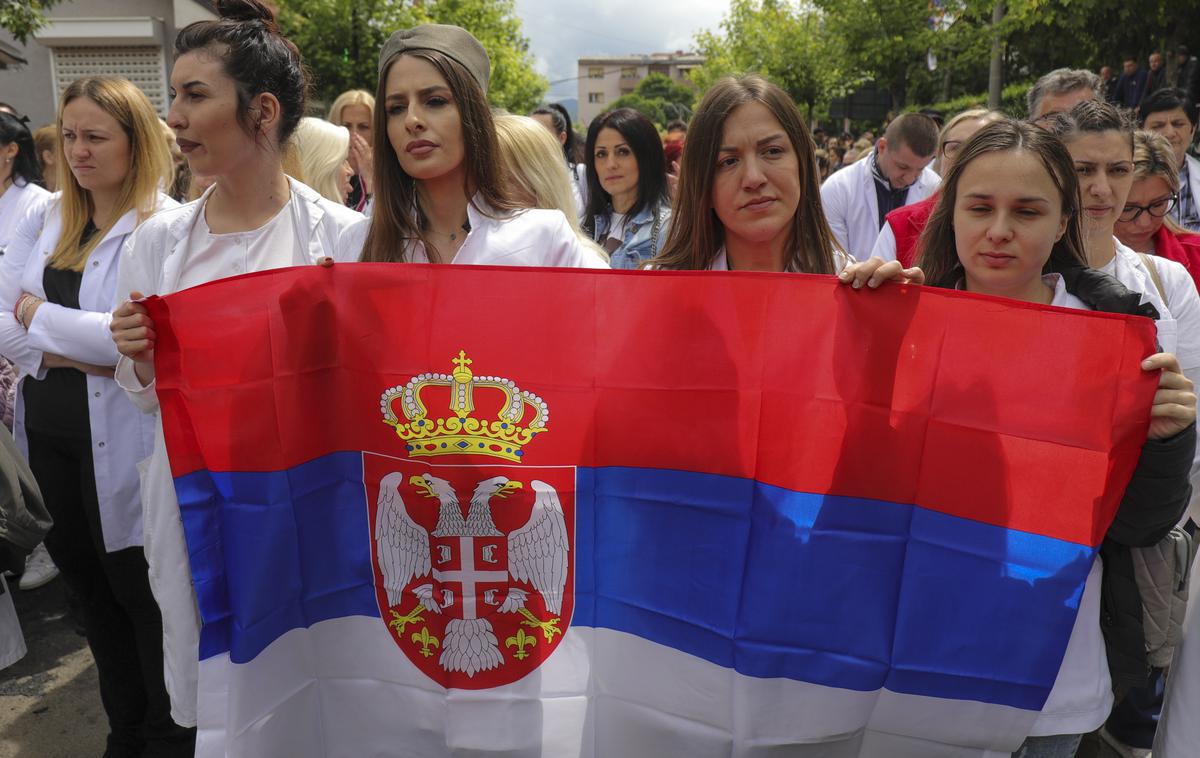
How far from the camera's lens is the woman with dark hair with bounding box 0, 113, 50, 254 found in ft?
16.2

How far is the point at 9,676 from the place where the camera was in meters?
4.15

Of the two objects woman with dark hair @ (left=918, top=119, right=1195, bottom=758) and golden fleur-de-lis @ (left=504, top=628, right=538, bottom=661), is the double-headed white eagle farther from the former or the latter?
woman with dark hair @ (left=918, top=119, right=1195, bottom=758)

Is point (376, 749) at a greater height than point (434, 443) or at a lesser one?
lesser

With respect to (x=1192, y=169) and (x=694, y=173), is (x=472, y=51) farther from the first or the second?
(x=1192, y=169)

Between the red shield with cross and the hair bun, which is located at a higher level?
the hair bun

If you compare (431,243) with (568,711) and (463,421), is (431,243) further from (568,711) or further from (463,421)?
(568,711)

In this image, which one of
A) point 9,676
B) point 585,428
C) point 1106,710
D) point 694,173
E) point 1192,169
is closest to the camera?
point 1106,710

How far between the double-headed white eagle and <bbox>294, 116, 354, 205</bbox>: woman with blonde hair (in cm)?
293

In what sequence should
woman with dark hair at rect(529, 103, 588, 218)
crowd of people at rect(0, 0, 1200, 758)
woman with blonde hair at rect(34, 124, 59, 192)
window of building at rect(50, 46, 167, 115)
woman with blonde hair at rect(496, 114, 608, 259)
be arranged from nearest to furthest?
crowd of people at rect(0, 0, 1200, 758), woman with blonde hair at rect(496, 114, 608, 259), woman with blonde hair at rect(34, 124, 59, 192), woman with dark hair at rect(529, 103, 588, 218), window of building at rect(50, 46, 167, 115)

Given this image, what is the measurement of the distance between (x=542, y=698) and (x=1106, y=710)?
1268mm

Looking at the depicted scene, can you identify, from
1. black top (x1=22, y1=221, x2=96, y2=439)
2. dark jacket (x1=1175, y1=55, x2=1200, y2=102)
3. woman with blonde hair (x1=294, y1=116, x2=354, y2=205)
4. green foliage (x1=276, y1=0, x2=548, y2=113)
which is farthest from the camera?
green foliage (x1=276, y1=0, x2=548, y2=113)

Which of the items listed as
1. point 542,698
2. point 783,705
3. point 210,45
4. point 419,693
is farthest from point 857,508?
point 210,45

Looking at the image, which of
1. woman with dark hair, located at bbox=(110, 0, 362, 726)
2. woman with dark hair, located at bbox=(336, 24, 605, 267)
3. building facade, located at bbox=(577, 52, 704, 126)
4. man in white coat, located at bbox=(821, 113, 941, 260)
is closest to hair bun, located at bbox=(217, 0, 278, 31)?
woman with dark hair, located at bbox=(110, 0, 362, 726)

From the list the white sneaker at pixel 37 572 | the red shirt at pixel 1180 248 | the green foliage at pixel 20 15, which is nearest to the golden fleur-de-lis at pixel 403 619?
the red shirt at pixel 1180 248
